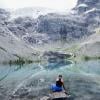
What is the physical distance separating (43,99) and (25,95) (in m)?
10.2

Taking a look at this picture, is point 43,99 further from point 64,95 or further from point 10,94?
point 10,94

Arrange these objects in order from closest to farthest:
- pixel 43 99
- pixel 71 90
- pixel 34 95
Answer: pixel 43 99 < pixel 34 95 < pixel 71 90

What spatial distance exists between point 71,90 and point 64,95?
12.9m

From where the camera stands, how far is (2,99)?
59781 millimetres

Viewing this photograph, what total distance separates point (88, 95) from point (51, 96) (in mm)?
9487

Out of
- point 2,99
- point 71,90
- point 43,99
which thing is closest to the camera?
point 43,99

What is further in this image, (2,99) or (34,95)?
(34,95)

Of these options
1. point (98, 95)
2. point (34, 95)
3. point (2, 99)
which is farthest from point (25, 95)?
point (98, 95)

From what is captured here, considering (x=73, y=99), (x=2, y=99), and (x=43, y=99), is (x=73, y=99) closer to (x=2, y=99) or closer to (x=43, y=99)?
(x=43, y=99)

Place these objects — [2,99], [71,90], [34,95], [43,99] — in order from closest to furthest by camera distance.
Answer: [43,99], [2,99], [34,95], [71,90]

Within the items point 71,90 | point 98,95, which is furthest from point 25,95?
point 98,95

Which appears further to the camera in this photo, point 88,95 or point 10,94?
point 10,94

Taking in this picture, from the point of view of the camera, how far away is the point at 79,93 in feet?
213

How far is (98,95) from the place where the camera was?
61.8 metres
